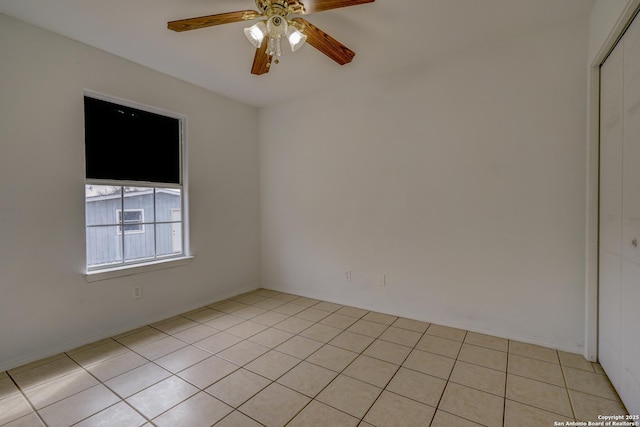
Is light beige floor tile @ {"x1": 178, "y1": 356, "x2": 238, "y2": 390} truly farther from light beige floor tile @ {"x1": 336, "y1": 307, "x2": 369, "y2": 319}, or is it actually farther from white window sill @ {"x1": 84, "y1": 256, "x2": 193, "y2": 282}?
light beige floor tile @ {"x1": 336, "y1": 307, "x2": 369, "y2": 319}

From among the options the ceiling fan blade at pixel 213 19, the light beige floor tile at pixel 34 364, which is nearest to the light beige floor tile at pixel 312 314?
the light beige floor tile at pixel 34 364

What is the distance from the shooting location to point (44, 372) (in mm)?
2086

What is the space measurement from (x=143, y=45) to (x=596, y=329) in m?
4.25

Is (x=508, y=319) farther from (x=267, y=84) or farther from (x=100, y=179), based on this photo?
(x=100, y=179)

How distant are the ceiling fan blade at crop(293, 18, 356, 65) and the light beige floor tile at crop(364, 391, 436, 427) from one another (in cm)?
237

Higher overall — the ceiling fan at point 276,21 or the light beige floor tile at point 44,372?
the ceiling fan at point 276,21

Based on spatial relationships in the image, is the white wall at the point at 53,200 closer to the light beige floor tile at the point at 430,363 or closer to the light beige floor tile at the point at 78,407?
the light beige floor tile at the point at 78,407

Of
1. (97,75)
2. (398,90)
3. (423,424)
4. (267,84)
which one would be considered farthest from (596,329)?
(97,75)

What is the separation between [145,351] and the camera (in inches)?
93.7

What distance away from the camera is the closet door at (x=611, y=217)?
1.76m

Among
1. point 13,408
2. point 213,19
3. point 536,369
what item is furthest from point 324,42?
point 13,408

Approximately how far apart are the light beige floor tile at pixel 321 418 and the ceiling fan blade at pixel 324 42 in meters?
2.34

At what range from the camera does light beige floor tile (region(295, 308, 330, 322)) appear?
3.06 meters

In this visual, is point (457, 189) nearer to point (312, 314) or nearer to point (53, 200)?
point (312, 314)
